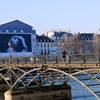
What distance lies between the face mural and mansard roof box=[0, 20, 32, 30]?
155 inches

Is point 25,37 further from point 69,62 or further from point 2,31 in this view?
point 69,62

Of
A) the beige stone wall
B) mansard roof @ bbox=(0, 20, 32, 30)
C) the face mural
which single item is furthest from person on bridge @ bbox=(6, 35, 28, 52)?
the beige stone wall

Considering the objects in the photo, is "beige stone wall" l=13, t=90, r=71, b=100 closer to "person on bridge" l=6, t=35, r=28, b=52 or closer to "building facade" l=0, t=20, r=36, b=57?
"building facade" l=0, t=20, r=36, b=57

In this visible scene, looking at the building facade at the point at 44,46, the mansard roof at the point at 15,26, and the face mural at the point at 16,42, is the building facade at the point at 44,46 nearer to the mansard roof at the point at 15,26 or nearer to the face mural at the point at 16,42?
the mansard roof at the point at 15,26

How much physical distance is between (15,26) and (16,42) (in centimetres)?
777

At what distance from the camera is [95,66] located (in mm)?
28469

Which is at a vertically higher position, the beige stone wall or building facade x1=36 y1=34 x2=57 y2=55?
building facade x1=36 y1=34 x2=57 y2=55

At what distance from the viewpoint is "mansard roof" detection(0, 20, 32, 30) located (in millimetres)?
157650

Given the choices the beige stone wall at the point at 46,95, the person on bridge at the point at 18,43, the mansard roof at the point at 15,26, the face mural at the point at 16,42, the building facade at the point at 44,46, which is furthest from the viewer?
the building facade at the point at 44,46

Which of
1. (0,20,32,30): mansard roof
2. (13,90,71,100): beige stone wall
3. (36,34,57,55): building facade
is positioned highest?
(0,20,32,30): mansard roof

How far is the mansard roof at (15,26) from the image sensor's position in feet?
517

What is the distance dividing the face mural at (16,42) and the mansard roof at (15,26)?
3.94 meters

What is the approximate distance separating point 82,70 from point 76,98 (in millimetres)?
13969

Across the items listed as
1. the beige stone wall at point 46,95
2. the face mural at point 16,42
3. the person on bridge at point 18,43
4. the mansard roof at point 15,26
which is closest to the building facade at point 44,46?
the mansard roof at point 15,26
